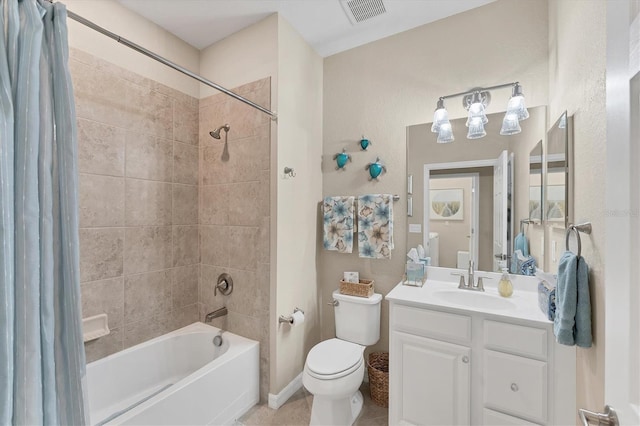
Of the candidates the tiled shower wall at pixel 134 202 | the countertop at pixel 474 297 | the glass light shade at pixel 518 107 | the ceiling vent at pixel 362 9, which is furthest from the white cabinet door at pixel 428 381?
the ceiling vent at pixel 362 9

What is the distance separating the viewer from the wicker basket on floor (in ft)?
6.43

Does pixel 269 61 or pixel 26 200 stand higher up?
pixel 269 61

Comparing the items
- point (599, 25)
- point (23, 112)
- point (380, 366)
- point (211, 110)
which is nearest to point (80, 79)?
point (211, 110)

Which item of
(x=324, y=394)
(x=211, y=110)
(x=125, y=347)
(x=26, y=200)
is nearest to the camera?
(x=26, y=200)

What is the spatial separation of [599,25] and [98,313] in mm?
2799

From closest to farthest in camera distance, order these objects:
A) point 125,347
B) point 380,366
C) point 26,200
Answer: point 26,200
point 125,347
point 380,366

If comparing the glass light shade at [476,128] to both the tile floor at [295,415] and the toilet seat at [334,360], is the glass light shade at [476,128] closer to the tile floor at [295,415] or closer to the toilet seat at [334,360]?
the toilet seat at [334,360]

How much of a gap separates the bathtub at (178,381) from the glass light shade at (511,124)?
2.20 metres

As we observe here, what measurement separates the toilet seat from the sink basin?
643 millimetres

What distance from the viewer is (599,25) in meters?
0.99

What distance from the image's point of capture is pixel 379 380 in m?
1.98

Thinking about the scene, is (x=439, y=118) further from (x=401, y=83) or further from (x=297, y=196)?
(x=297, y=196)

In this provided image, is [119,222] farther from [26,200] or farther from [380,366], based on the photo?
[380,366]

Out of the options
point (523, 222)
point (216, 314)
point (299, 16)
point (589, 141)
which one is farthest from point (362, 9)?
point (216, 314)
